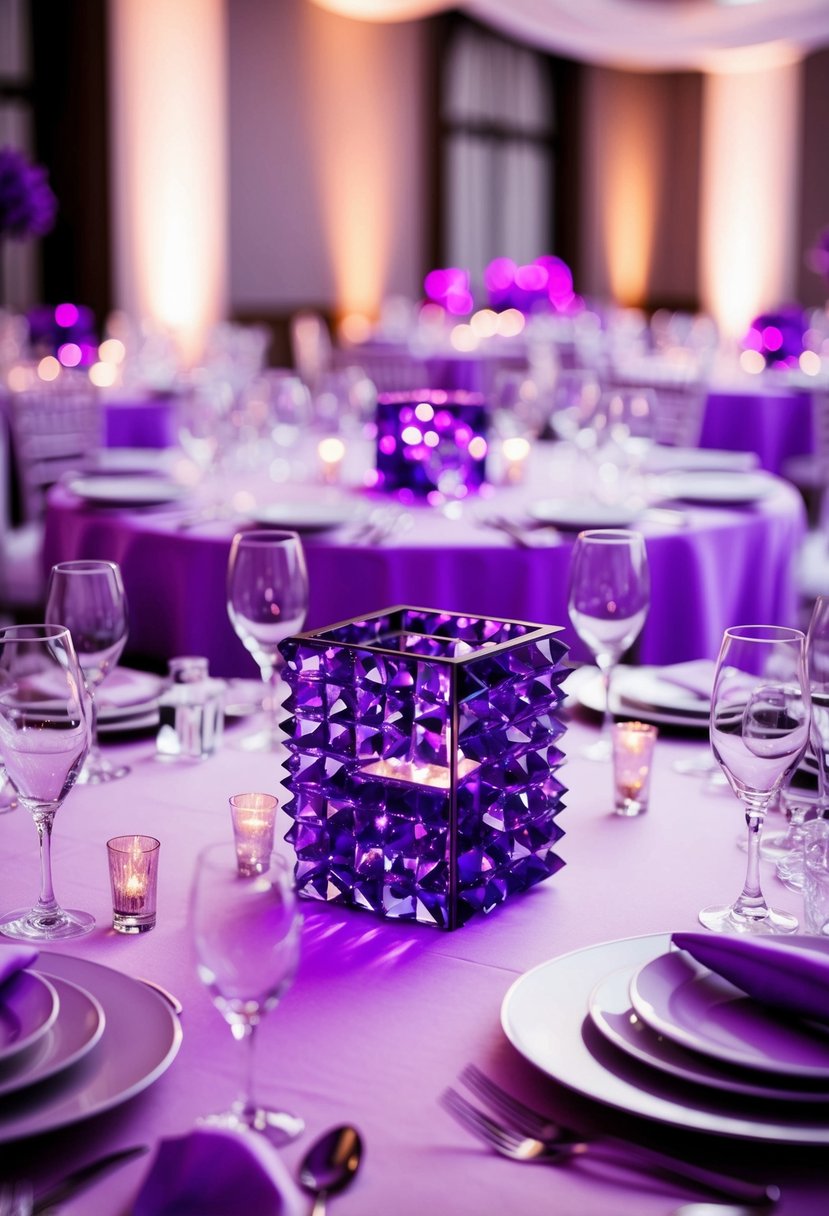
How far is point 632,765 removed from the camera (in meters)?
1.38

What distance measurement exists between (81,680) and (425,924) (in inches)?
12.8

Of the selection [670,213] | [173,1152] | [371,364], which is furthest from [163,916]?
[670,213]

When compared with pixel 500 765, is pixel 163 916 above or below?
below

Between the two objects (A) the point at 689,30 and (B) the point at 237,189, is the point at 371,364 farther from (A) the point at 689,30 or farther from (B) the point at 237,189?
(B) the point at 237,189

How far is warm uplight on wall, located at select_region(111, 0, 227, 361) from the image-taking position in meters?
8.19

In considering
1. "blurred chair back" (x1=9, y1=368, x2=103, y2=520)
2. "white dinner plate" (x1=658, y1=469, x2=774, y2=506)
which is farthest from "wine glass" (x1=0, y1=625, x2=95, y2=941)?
"blurred chair back" (x1=9, y1=368, x2=103, y2=520)

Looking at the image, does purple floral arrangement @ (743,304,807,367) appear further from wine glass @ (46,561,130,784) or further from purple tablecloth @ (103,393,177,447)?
wine glass @ (46,561,130,784)

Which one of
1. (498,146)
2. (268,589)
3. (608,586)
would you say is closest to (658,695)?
(608,586)

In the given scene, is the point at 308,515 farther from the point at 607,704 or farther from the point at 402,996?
the point at 402,996

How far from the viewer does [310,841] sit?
45.2 inches

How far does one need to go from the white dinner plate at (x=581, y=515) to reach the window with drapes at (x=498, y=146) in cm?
905

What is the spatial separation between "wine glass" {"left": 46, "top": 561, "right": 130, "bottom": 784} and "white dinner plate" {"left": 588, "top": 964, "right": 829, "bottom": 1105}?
0.76 meters

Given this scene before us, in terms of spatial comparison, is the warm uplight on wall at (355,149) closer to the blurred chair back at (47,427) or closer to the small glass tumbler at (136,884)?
the blurred chair back at (47,427)

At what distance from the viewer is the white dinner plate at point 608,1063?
0.80 metres
